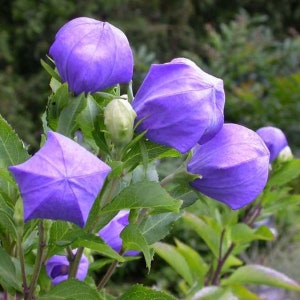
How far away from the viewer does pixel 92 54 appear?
70 cm

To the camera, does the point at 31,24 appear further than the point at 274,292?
Yes

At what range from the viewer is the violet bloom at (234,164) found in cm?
71

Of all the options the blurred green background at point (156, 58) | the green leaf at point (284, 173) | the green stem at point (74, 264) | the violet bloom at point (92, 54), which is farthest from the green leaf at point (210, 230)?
the blurred green background at point (156, 58)

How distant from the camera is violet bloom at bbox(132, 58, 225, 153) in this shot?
0.67m

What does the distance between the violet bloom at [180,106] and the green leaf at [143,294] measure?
7.4 inches

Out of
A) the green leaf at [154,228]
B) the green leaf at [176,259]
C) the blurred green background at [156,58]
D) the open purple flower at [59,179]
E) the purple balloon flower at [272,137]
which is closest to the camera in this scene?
the open purple flower at [59,179]

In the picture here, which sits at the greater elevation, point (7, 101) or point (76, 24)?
point (76, 24)

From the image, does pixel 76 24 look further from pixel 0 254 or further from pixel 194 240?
pixel 194 240

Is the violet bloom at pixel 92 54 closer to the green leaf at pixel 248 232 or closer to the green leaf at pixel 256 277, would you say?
the green leaf at pixel 248 232

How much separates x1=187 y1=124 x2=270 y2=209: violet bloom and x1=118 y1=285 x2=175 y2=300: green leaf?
0.44ft

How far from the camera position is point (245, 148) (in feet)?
2.31

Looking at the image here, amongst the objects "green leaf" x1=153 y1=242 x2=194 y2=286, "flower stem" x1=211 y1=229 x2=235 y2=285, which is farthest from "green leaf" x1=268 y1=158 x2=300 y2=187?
"green leaf" x1=153 y1=242 x2=194 y2=286

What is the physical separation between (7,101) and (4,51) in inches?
Answer: 19.8


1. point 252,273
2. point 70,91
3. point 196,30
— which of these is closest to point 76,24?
point 70,91
